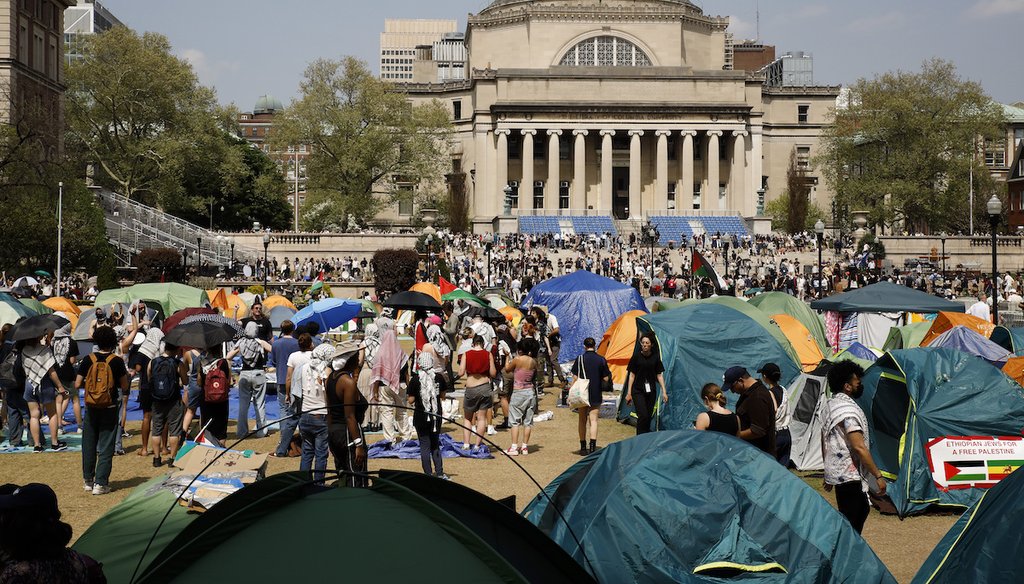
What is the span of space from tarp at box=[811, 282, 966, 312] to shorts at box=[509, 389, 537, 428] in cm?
804

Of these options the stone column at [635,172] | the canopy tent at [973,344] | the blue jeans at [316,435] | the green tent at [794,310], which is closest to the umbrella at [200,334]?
the blue jeans at [316,435]

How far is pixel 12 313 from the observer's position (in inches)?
790

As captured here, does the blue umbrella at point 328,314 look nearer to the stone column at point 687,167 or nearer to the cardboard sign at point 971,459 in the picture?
the cardboard sign at point 971,459

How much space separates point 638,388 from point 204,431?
5448 millimetres

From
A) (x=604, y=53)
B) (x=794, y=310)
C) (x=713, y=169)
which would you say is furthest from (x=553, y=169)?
(x=794, y=310)

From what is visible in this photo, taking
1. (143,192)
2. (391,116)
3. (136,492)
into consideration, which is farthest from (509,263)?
(136,492)

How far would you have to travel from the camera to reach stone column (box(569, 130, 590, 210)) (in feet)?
268

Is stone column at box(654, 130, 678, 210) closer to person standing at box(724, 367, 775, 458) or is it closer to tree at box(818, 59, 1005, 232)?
tree at box(818, 59, 1005, 232)

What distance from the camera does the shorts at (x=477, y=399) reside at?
14840 millimetres

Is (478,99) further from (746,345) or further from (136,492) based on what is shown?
(136,492)

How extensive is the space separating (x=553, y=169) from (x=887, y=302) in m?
62.4

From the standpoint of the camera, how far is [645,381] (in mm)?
14508

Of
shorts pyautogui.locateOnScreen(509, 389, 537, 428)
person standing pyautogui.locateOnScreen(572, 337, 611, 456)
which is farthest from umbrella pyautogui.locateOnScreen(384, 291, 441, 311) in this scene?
person standing pyautogui.locateOnScreen(572, 337, 611, 456)

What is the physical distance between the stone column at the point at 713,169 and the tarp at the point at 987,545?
251 ft
